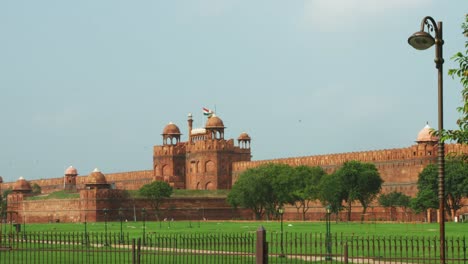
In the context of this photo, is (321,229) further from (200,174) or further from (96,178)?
(200,174)

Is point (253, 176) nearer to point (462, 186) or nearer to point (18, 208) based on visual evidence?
point (462, 186)

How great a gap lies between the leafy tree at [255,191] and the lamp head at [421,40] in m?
56.8

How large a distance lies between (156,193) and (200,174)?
11.3 meters

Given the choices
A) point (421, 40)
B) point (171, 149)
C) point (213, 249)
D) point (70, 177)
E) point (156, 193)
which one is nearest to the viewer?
point (421, 40)

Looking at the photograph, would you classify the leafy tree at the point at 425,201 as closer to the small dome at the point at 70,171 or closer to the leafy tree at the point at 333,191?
the leafy tree at the point at 333,191

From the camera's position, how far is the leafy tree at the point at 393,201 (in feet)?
215

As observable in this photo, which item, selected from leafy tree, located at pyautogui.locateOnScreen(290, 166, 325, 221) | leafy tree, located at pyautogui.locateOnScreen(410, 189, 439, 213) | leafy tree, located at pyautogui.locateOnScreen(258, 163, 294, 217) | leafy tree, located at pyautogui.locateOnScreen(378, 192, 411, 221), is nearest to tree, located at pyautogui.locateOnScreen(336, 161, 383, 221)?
leafy tree, located at pyautogui.locateOnScreen(378, 192, 411, 221)

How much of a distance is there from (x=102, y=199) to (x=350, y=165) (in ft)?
71.1

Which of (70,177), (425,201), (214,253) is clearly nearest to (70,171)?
(70,177)

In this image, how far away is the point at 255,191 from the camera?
70.7 metres

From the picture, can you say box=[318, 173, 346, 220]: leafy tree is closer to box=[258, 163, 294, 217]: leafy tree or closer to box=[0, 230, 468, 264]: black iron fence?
box=[258, 163, 294, 217]: leafy tree

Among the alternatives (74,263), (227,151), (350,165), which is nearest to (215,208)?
(227,151)

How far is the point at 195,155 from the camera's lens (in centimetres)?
8806

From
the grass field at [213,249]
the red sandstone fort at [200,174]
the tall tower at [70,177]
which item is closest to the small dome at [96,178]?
the red sandstone fort at [200,174]
